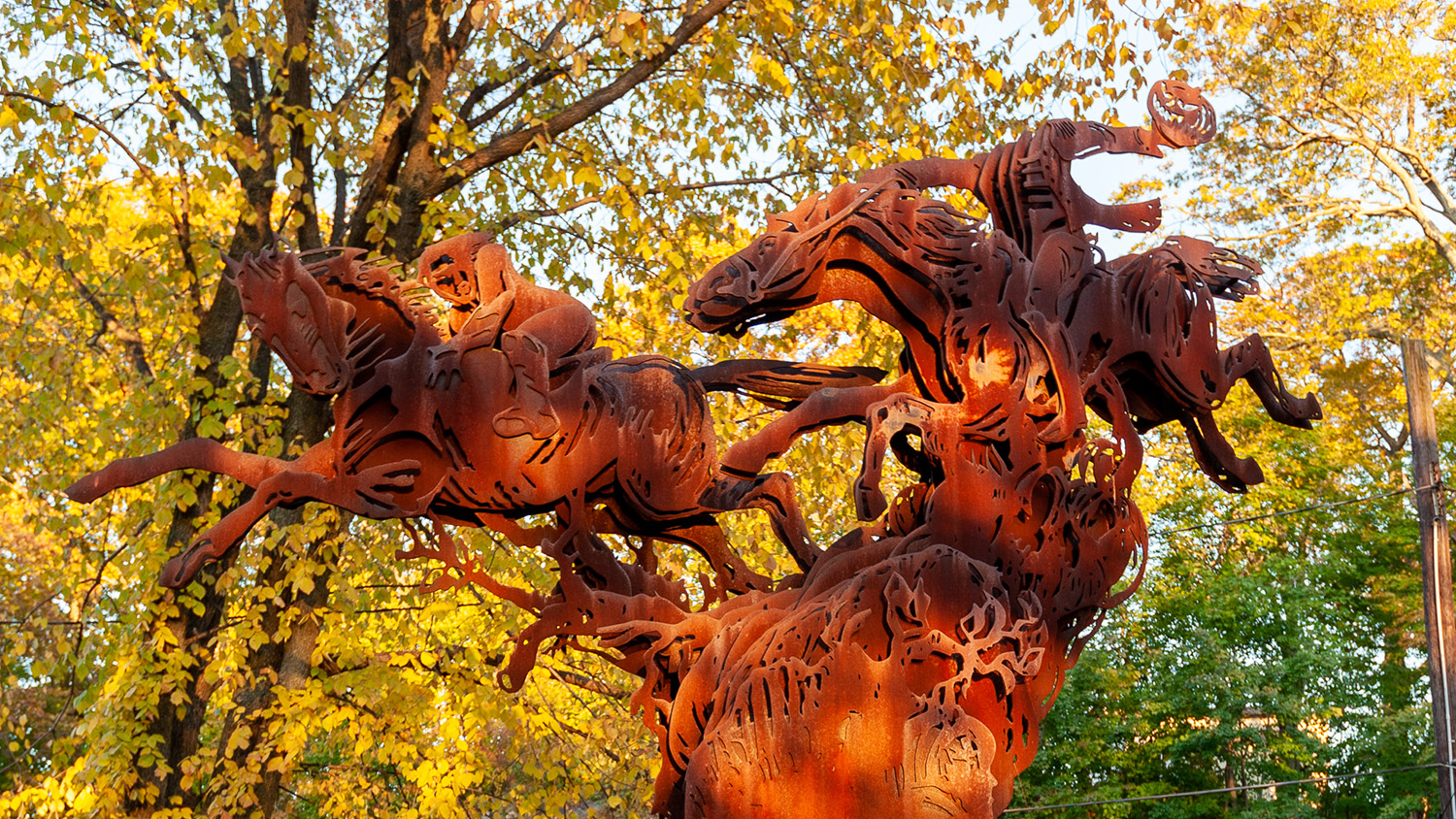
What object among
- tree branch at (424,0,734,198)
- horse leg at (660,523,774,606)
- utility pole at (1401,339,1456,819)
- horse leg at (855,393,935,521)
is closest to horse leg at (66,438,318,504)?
horse leg at (660,523,774,606)

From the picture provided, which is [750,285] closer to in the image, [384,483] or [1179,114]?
[384,483]

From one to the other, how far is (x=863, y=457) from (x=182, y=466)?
168 cm

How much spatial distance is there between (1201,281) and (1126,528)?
0.80 meters

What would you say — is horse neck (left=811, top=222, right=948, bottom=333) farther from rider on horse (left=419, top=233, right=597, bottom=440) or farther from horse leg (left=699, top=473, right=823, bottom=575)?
rider on horse (left=419, top=233, right=597, bottom=440)

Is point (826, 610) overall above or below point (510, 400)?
below

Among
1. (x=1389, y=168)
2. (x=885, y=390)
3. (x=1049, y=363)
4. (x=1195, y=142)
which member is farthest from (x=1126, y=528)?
(x=1389, y=168)

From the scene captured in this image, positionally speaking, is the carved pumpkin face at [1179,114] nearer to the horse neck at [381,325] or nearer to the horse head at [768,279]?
the horse head at [768,279]

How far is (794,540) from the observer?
3549mm

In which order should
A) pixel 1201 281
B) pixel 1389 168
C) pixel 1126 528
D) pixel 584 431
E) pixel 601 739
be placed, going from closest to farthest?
pixel 584 431 → pixel 1126 528 → pixel 1201 281 → pixel 601 739 → pixel 1389 168

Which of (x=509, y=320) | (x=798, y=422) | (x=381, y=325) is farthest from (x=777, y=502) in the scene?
(x=381, y=325)

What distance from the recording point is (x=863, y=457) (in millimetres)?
3436

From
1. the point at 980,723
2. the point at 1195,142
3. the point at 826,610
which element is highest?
the point at 1195,142

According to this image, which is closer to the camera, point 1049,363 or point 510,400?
point 510,400

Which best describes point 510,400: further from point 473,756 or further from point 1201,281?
point 473,756
